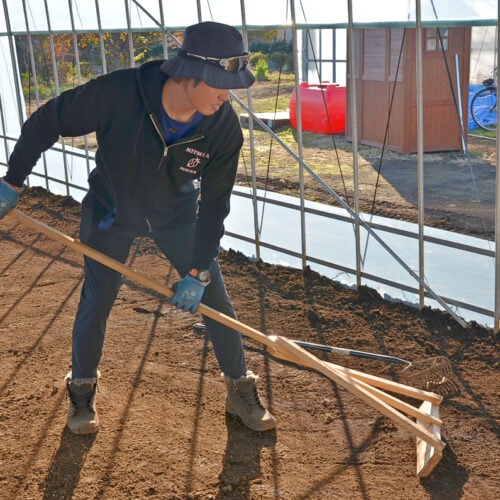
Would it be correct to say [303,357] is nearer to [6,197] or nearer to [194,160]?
[194,160]

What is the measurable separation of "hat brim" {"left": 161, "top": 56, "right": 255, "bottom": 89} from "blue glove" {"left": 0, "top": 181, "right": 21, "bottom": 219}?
754 mm

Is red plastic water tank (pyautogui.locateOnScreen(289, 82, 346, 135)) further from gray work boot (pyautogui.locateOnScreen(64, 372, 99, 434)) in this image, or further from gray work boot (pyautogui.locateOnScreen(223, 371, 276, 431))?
gray work boot (pyautogui.locateOnScreen(64, 372, 99, 434))

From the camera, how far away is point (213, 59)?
2604 millimetres

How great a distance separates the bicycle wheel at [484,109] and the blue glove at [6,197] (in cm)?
999

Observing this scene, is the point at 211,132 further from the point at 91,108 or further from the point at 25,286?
the point at 25,286

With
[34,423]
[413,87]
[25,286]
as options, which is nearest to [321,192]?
[413,87]

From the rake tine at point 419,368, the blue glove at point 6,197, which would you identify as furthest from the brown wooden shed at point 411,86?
the blue glove at point 6,197

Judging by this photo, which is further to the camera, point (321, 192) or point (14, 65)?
point (321, 192)

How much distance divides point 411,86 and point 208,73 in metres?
9.35

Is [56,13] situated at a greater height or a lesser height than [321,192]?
greater

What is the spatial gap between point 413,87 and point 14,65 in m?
5.77

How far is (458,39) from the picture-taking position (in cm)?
1087

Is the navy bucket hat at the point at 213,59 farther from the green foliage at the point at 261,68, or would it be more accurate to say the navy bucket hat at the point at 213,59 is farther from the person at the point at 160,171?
the green foliage at the point at 261,68

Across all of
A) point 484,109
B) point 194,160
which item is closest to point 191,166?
point 194,160
